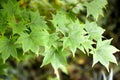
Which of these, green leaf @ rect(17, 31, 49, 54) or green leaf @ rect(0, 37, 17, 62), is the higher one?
green leaf @ rect(17, 31, 49, 54)

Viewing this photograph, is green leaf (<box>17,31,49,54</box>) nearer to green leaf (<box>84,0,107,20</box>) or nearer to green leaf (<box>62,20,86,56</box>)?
green leaf (<box>62,20,86,56</box>)

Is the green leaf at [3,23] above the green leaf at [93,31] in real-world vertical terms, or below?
above

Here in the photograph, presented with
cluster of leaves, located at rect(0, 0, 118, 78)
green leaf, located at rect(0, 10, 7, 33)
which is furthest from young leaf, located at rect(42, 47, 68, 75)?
green leaf, located at rect(0, 10, 7, 33)

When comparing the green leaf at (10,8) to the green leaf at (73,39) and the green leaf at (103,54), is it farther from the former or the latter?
the green leaf at (103,54)

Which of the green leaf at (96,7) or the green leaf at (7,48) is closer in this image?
the green leaf at (7,48)

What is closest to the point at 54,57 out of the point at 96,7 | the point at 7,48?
the point at 7,48

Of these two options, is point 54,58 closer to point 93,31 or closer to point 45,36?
point 45,36

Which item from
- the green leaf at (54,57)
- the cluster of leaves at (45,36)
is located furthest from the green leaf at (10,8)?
the green leaf at (54,57)

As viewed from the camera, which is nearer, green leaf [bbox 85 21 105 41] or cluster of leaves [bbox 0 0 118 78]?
cluster of leaves [bbox 0 0 118 78]
